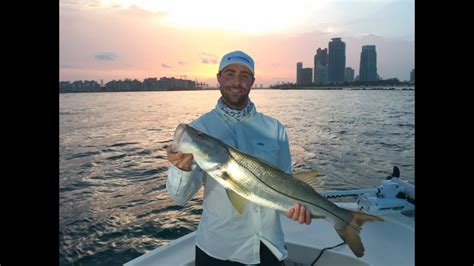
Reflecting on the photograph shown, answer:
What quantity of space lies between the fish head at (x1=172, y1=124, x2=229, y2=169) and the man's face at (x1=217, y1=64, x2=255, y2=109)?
576 mm

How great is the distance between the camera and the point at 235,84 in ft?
10.5

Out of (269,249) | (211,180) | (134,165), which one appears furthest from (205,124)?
(134,165)

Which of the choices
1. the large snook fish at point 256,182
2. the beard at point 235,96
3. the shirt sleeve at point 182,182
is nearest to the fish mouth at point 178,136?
the large snook fish at point 256,182

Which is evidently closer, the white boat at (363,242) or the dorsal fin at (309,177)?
the dorsal fin at (309,177)

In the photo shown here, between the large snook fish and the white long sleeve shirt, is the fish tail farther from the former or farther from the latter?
the white long sleeve shirt

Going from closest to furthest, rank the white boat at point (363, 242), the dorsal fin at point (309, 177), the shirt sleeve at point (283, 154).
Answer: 1. the dorsal fin at point (309, 177)
2. the shirt sleeve at point (283, 154)
3. the white boat at point (363, 242)

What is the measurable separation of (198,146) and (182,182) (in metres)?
0.36

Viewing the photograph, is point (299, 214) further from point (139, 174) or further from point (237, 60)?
point (139, 174)

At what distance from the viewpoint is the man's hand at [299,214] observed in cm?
293

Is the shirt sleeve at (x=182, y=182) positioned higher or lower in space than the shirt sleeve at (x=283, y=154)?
lower

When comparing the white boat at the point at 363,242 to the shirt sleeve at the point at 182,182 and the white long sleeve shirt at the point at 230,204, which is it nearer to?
the white long sleeve shirt at the point at 230,204

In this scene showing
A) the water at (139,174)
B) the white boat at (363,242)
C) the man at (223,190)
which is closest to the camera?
the man at (223,190)

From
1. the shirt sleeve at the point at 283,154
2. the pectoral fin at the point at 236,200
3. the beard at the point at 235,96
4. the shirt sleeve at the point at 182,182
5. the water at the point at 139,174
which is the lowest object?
the water at the point at 139,174
